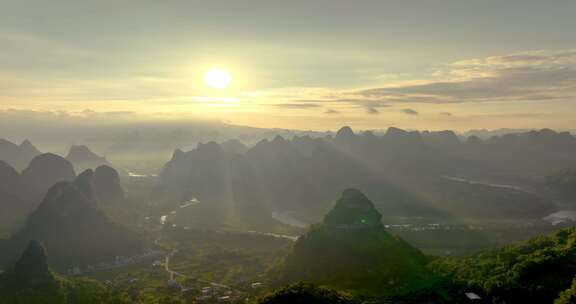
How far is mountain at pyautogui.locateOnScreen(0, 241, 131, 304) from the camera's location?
11800 cm

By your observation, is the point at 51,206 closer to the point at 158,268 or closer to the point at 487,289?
the point at 158,268

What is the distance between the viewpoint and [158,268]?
16500 centimetres

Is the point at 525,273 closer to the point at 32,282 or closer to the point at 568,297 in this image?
the point at 568,297

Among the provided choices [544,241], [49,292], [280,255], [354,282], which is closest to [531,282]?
[544,241]

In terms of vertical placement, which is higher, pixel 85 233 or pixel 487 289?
pixel 487 289

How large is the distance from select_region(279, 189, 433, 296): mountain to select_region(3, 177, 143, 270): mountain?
79.0 metres

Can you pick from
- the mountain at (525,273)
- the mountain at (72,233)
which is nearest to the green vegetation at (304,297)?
the mountain at (525,273)

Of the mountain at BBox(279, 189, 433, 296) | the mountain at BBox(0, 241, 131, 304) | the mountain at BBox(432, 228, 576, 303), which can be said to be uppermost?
the mountain at BBox(432, 228, 576, 303)

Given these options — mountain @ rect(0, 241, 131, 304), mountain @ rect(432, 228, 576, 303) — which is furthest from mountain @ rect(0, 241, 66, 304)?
mountain @ rect(432, 228, 576, 303)

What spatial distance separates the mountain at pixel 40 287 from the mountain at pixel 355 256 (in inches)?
1979

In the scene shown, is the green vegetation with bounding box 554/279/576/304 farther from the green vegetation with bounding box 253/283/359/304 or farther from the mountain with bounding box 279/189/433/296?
the green vegetation with bounding box 253/283/359/304

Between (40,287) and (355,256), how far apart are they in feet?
279

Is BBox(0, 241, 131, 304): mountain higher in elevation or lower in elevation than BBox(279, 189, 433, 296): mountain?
lower

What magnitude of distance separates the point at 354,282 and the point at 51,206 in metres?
132
